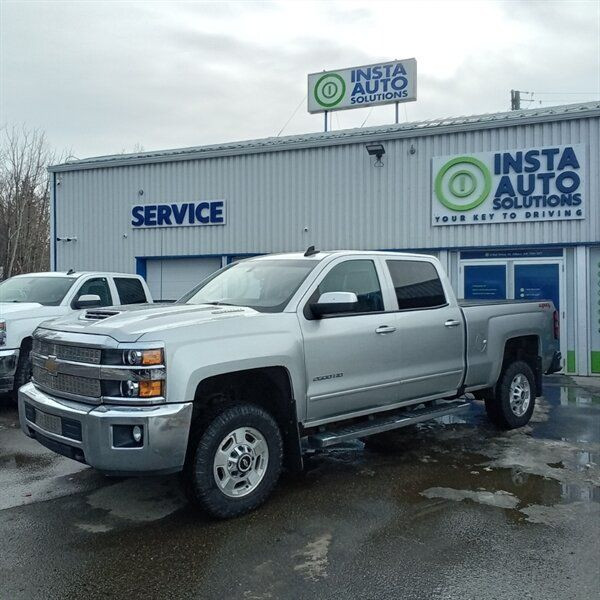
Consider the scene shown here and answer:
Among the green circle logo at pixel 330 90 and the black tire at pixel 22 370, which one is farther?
the green circle logo at pixel 330 90

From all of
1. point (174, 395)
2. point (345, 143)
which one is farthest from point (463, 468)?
point (345, 143)

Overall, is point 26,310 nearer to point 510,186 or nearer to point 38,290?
point 38,290

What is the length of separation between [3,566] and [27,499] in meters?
1.23

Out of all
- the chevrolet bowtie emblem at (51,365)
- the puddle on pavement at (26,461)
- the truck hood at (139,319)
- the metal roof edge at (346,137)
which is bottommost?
the puddle on pavement at (26,461)

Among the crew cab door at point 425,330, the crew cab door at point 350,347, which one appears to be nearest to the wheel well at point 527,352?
the crew cab door at point 425,330

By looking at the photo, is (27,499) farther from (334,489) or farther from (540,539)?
(540,539)

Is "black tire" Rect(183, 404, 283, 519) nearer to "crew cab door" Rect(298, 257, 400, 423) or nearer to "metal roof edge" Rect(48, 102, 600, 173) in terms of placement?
"crew cab door" Rect(298, 257, 400, 423)

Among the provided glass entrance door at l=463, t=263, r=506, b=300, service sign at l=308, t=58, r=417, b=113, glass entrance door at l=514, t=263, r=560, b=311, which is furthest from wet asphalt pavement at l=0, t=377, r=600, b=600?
service sign at l=308, t=58, r=417, b=113

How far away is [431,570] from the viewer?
3729mm

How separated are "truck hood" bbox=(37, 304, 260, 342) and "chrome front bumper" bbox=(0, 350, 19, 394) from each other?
10.3 feet

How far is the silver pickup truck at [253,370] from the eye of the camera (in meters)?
4.08

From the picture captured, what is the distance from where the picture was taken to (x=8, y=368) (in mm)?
7750

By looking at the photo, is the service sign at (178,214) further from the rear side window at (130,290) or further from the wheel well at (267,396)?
the wheel well at (267,396)

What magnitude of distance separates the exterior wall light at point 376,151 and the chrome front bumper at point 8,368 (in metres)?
8.56
